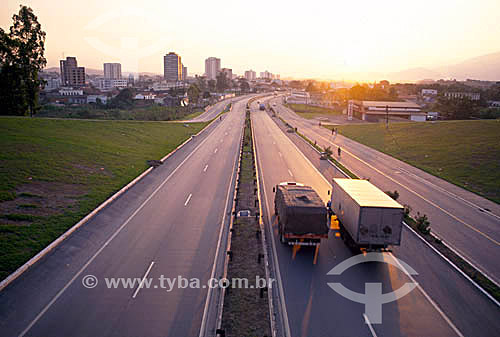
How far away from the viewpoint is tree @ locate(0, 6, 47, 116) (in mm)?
43938

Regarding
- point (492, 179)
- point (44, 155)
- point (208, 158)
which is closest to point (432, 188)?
point (492, 179)

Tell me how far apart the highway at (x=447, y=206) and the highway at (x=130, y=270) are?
13.2 meters

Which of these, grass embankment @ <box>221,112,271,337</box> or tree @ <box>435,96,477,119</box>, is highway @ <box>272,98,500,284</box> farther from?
tree @ <box>435,96,477,119</box>

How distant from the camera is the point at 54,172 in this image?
24234 millimetres

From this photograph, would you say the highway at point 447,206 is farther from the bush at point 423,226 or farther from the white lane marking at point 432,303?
the white lane marking at point 432,303

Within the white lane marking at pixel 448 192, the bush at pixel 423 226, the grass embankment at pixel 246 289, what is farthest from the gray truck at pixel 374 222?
the white lane marking at pixel 448 192

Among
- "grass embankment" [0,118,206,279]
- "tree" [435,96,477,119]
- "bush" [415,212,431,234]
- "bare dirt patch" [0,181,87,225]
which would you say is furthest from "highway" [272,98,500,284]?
"tree" [435,96,477,119]

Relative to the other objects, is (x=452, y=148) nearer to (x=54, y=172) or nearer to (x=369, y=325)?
(x=369, y=325)

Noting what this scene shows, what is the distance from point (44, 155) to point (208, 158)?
15815 millimetres

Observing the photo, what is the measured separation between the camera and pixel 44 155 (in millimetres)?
27078

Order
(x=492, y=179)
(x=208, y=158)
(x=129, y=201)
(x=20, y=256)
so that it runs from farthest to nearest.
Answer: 1. (x=208, y=158)
2. (x=492, y=179)
3. (x=129, y=201)
4. (x=20, y=256)

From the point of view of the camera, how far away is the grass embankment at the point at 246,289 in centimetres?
1045

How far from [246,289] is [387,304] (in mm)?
5393

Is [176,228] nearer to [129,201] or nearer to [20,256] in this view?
[129,201]
